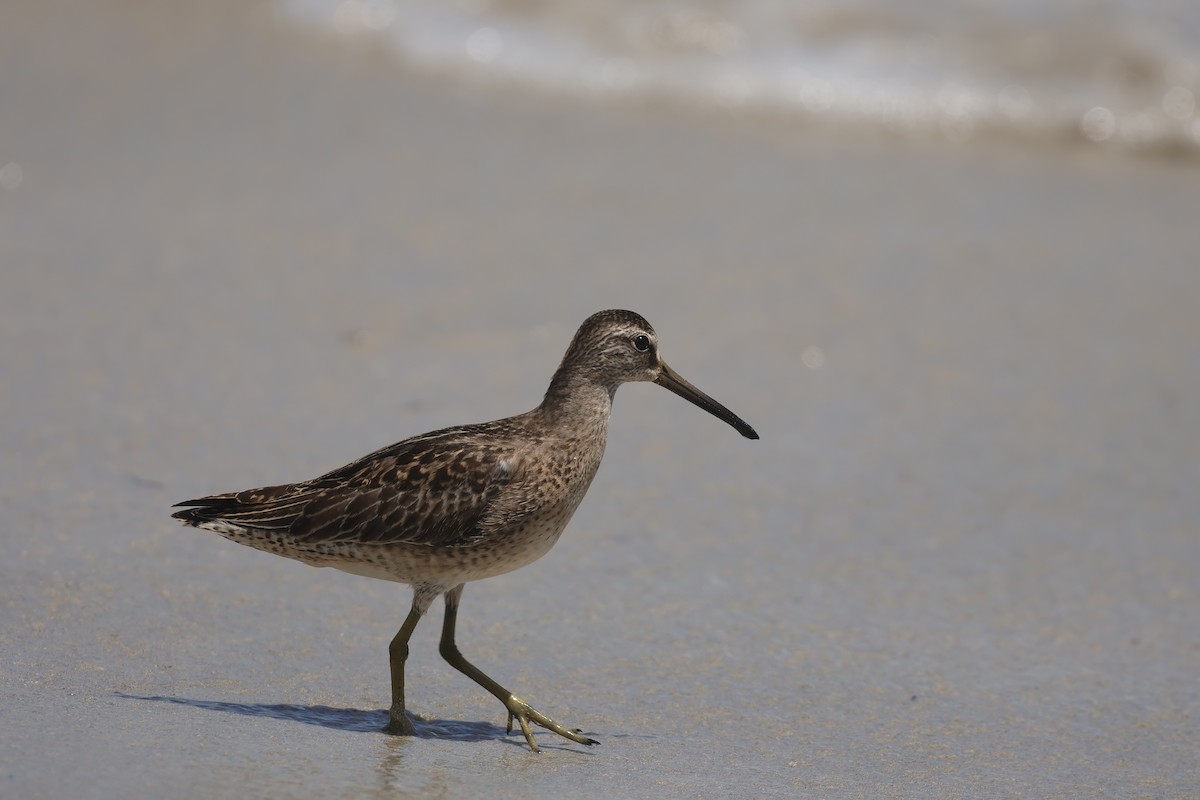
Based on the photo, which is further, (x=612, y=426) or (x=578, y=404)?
(x=612, y=426)

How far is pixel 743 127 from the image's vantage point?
9.28 meters

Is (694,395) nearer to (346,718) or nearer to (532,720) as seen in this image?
(532,720)

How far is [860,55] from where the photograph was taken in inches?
394

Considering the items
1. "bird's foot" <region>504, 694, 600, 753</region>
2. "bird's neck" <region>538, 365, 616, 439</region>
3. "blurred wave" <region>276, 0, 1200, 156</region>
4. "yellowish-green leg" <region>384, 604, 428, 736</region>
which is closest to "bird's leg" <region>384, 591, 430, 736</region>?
"yellowish-green leg" <region>384, 604, 428, 736</region>

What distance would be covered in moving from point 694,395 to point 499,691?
1071mm

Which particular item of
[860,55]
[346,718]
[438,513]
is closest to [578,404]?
[438,513]

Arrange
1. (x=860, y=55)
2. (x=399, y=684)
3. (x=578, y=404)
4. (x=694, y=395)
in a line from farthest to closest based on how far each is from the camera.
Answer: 1. (x=860, y=55)
2. (x=694, y=395)
3. (x=578, y=404)
4. (x=399, y=684)

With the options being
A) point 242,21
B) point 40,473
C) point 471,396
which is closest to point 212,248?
point 471,396

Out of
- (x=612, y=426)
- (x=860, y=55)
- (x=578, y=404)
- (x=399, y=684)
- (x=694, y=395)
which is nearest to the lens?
(x=399, y=684)

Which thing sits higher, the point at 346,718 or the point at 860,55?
the point at 860,55

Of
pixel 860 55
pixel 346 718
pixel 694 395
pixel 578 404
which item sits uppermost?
pixel 860 55

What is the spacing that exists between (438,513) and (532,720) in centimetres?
58

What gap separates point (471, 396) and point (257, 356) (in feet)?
2.92

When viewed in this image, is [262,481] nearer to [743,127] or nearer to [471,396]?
[471,396]
